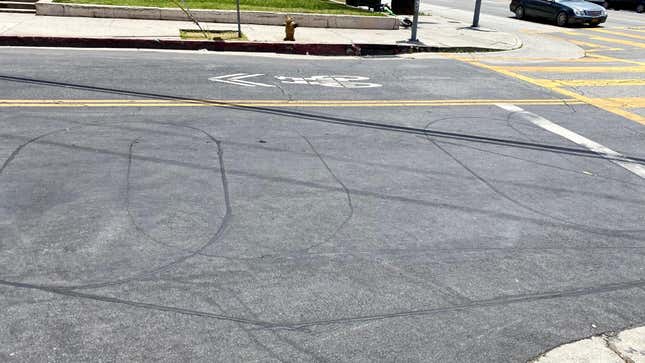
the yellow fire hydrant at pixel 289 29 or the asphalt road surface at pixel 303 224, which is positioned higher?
the yellow fire hydrant at pixel 289 29

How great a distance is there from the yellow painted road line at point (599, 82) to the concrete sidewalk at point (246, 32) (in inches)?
165

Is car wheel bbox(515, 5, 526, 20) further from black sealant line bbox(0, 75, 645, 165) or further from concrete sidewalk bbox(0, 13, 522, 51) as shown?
black sealant line bbox(0, 75, 645, 165)

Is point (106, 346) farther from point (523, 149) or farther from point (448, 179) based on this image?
point (523, 149)

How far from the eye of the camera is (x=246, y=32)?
1688cm

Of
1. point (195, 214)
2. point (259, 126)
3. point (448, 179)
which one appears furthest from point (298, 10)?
point (195, 214)

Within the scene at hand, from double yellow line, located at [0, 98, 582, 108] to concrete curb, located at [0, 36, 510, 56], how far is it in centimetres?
535

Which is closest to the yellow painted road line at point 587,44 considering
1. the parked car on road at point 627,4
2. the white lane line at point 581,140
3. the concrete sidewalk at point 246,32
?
the concrete sidewalk at point 246,32

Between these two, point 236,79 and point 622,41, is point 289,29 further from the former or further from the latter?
point 622,41

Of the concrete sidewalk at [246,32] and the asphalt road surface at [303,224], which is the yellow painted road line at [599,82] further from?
the concrete sidewalk at [246,32]

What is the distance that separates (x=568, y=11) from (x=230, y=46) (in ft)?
52.1

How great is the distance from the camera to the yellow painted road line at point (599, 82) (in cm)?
1370

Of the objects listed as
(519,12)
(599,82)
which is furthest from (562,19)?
(599,82)

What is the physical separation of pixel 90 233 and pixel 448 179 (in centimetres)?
397

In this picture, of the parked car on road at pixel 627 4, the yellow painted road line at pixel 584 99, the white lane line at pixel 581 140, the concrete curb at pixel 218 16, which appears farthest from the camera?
the parked car on road at pixel 627 4
